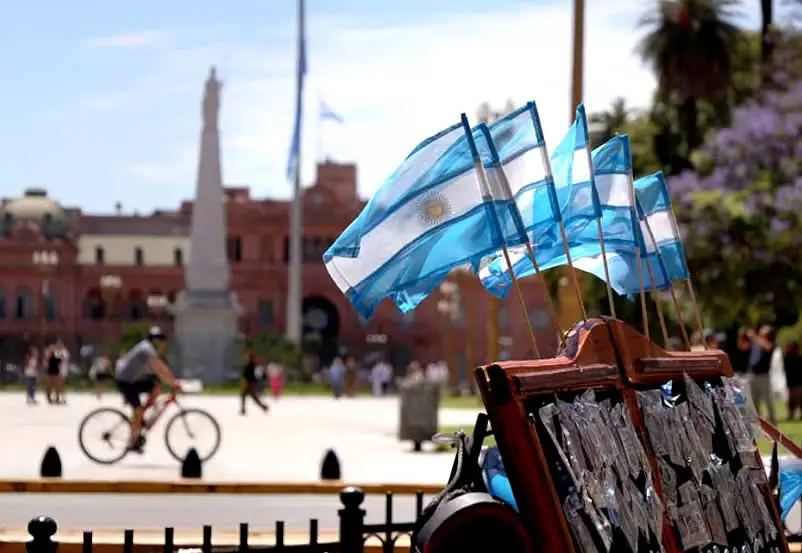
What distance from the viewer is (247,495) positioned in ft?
60.0

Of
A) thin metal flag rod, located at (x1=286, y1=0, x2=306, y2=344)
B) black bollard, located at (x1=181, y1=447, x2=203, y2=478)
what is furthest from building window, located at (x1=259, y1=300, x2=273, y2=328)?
black bollard, located at (x1=181, y1=447, x2=203, y2=478)

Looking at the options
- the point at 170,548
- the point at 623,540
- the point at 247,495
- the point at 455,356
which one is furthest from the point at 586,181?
the point at 455,356

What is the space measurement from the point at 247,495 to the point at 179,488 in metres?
0.69

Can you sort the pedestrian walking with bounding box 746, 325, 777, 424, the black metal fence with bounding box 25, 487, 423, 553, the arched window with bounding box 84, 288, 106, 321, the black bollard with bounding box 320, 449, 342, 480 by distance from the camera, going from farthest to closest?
1. the arched window with bounding box 84, 288, 106, 321
2. the pedestrian walking with bounding box 746, 325, 777, 424
3. the black bollard with bounding box 320, 449, 342, 480
4. the black metal fence with bounding box 25, 487, 423, 553

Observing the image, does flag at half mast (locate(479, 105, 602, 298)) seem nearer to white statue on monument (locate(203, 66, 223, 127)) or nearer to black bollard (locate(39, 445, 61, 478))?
black bollard (locate(39, 445, 61, 478))

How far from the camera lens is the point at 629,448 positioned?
6.86 m

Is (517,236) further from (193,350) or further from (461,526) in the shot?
(193,350)

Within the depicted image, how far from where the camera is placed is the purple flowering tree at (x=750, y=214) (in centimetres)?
4084

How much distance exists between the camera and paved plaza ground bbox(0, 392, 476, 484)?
785 inches

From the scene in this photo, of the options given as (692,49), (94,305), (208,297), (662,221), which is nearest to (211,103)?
(208,297)

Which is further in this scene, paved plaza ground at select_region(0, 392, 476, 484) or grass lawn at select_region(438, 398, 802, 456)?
grass lawn at select_region(438, 398, 802, 456)

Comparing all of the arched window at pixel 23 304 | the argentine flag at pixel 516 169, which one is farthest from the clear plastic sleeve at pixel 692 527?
the arched window at pixel 23 304

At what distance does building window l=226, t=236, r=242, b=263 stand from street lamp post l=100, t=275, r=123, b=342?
6.91 metres

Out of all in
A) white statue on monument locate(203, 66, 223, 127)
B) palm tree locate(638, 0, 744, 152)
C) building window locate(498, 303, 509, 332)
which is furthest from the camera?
building window locate(498, 303, 509, 332)
